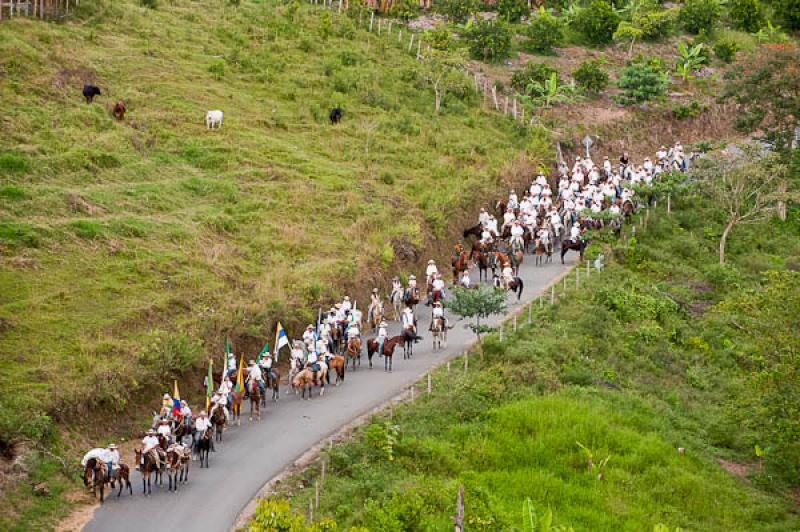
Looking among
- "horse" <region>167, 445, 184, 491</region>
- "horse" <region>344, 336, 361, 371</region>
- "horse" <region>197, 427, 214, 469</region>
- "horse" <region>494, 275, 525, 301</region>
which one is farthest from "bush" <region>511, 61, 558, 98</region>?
"horse" <region>167, 445, 184, 491</region>

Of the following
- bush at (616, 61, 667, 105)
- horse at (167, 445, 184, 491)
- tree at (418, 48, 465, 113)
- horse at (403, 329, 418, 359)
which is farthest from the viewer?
bush at (616, 61, 667, 105)

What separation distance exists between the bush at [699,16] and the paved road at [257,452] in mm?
40682

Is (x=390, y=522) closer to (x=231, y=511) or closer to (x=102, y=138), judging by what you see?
(x=231, y=511)

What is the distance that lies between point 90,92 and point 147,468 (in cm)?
2105

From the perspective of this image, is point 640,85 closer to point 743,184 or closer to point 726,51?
point 726,51

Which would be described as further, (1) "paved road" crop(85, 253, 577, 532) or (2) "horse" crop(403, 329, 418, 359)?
(2) "horse" crop(403, 329, 418, 359)

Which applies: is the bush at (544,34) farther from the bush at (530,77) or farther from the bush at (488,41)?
the bush at (530,77)

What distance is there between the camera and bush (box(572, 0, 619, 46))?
64.7 metres

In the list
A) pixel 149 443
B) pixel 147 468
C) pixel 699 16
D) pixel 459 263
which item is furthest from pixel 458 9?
pixel 147 468

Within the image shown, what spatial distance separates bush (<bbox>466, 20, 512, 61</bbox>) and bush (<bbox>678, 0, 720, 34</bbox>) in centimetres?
1466

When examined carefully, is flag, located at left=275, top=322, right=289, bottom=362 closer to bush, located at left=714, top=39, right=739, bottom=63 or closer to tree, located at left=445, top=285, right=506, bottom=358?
tree, located at left=445, top=285, right=506, bottom=358

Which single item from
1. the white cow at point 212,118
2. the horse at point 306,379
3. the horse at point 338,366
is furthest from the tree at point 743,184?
the horse at point 306,379

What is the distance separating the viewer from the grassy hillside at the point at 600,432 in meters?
25.1

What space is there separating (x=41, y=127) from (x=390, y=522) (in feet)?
72.3
